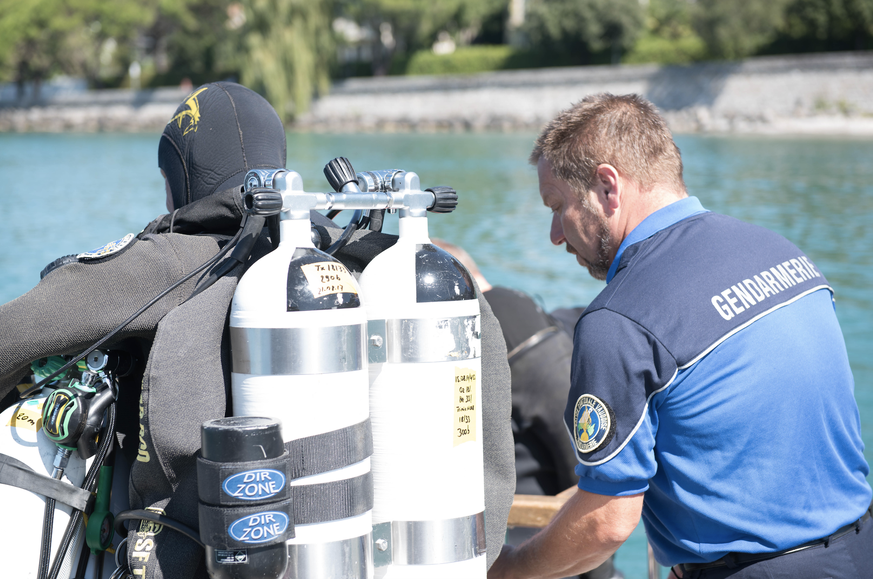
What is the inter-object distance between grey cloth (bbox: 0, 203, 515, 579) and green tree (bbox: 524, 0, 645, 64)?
53.7 meters

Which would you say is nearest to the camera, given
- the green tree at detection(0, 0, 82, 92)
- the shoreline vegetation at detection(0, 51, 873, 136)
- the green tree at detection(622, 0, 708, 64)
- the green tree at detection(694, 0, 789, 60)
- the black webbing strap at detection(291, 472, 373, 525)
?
the black webbing strap at detection(291, 472, 373, 525)

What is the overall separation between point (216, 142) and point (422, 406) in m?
0.97

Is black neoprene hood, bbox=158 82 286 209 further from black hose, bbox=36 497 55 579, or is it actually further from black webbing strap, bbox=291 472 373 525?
black webbing strap, bbox=291 472 373 525

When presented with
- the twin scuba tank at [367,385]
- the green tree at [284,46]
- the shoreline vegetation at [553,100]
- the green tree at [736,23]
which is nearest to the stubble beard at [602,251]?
the twin scuba tank at [367,385]

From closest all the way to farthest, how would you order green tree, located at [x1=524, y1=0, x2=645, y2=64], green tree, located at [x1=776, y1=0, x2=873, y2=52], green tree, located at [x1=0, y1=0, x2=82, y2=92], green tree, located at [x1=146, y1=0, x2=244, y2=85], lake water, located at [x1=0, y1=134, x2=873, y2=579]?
lake water, located at [x1=0, y1=134, x2=873, y2=579]
green tree, located at [x1=776, y1=0, x2=873, y2=52]
green tree, located at [x1=524, y1=0, x2=645, y2=64]
green tree, located at [x1=0, y1=0, x2=82, y2=92]
green tree, located at [x1=146, y1=0, x2=244, y2=85]

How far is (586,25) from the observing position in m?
53.5

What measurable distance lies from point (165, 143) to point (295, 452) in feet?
3.72

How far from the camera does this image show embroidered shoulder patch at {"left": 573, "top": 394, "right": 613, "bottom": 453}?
2.03 meters

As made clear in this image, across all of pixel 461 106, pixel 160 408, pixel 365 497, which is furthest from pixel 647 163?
pixel 461 106

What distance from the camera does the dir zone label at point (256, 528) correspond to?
1.47 meters

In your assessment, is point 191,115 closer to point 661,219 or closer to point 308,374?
point 308,374

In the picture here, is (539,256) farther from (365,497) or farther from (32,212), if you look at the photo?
(365,497)

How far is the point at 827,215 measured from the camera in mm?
19047

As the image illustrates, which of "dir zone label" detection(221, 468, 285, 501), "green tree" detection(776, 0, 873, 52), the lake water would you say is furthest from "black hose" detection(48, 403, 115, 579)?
"green tree" detection(776, 0, 873, 52)
